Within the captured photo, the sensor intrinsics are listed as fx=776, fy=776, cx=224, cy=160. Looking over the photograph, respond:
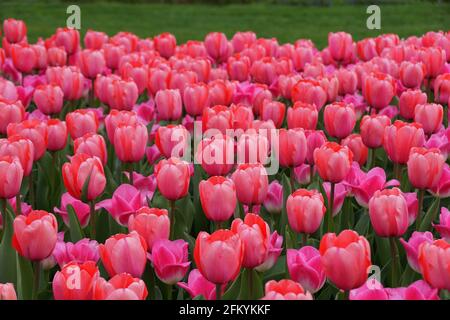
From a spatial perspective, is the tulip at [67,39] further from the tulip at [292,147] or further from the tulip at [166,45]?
the tulip at [292,147]

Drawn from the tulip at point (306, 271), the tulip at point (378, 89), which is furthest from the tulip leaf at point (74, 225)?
the tulip at point (378, 89)

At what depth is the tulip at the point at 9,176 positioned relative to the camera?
2.31 metres

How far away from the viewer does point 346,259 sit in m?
1.76

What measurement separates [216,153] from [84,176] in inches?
16.8

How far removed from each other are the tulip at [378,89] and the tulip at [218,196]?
4.93 feet

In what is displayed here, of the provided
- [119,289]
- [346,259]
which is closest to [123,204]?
[119,289]

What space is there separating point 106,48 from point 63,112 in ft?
2.92

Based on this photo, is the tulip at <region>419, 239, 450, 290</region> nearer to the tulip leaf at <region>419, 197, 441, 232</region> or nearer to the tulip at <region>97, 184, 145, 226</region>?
the tulip leaf at <region>419, 197, 441, 232</region>

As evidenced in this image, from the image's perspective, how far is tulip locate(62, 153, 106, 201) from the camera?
7.91 feet

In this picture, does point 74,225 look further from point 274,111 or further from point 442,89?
point 442,89

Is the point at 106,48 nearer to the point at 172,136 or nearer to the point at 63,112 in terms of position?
the point at 63,112

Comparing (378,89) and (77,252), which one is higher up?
(378,89)

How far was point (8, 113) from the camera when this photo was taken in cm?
321
